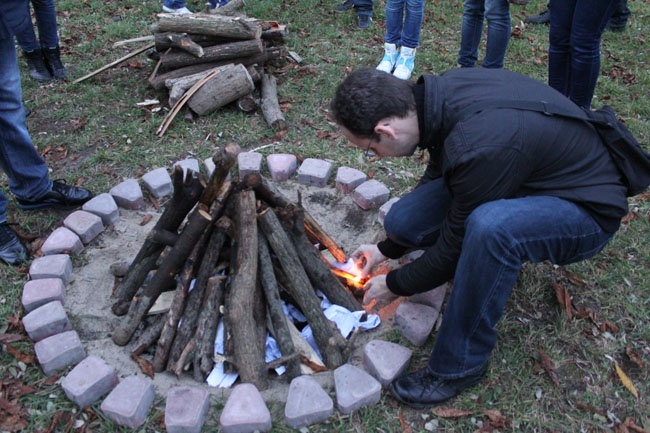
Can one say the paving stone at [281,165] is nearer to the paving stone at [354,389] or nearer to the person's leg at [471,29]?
the paving stone at [354,389]

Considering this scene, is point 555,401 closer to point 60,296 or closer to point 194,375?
point 194,375

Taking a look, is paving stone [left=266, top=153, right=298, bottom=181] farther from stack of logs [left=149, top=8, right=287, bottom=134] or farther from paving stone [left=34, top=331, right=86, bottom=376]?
paving stone [left=34, top=331, right=86, bottom=376]

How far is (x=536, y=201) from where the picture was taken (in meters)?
2.29

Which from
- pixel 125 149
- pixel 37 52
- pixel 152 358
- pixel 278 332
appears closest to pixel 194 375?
pixel 152 358

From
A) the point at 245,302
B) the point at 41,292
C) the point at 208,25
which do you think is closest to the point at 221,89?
the point at 208,25

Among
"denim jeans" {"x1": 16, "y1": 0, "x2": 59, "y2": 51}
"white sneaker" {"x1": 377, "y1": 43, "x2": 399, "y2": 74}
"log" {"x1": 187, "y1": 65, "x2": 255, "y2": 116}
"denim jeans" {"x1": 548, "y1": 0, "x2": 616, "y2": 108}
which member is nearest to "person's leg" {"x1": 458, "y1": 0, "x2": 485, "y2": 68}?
"white sneaker" {"x1": 377, "y1": 43, "x2": 399, "y2": 74}

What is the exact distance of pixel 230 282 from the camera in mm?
2758

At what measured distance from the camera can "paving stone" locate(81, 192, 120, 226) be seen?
11.7 feet

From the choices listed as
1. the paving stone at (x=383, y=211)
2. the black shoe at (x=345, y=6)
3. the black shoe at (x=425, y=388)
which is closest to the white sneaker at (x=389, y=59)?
the black shoe at (x=345, y=6)

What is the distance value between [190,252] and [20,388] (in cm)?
104

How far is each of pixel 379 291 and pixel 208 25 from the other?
346 cm

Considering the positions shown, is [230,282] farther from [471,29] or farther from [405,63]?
[471,29]

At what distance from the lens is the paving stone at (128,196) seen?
12.2 ft

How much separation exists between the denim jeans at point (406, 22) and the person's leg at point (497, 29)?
2.50 ft
